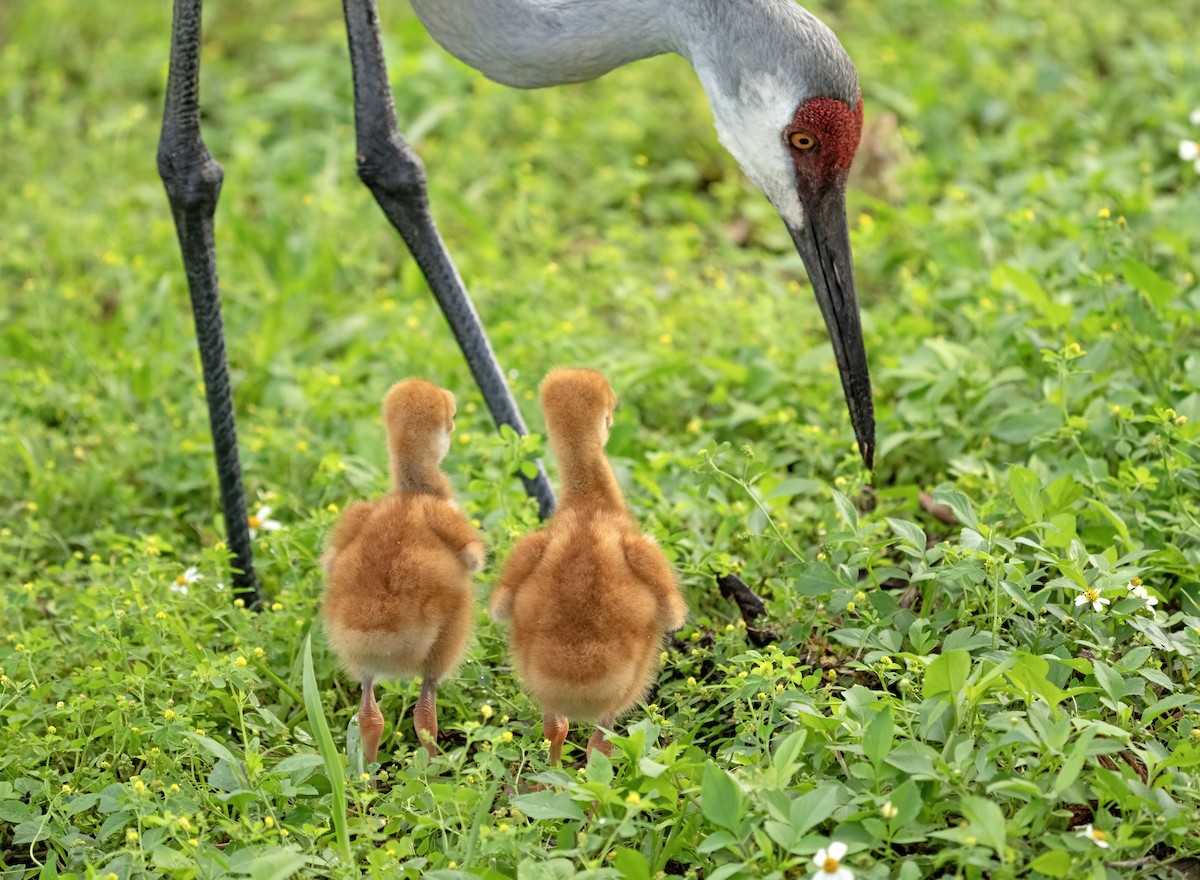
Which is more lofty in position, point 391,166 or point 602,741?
point 391,166

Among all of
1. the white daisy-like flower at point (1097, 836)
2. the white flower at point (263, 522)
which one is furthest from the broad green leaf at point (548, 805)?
the white flower at point (263, 522)

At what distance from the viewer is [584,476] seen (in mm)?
3428

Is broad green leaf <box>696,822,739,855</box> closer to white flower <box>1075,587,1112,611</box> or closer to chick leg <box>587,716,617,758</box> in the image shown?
chick leg <box>587,716,617,758</box>

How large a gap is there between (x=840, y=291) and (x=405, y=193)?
128 centimetres

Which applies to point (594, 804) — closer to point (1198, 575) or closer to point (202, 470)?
point (1198, 575)

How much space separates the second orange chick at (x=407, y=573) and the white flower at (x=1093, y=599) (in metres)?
1.36

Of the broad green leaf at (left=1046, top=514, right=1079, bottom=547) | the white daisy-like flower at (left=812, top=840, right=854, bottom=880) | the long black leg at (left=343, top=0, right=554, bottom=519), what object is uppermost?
the long black leg at (left=343, top=0, right=554, bottom=519)

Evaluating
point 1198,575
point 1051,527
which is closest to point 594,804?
point 1051,527

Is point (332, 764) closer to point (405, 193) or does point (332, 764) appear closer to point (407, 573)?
point (407, 573)

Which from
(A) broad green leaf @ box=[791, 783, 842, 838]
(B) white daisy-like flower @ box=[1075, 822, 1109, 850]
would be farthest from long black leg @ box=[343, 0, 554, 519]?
(B) white daisy-like flower @ box=[1075, 822, 1109, 850]

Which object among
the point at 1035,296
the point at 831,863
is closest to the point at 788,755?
the point at 831,863

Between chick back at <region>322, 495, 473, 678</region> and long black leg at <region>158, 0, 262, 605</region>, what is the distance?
895 millimetres

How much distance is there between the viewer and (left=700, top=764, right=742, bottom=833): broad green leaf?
283 centimetres

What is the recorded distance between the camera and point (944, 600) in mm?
3738
